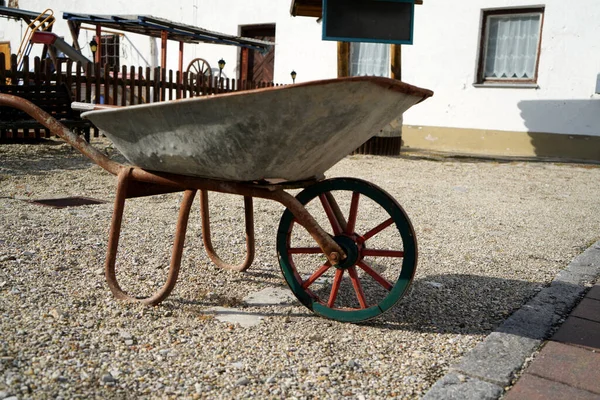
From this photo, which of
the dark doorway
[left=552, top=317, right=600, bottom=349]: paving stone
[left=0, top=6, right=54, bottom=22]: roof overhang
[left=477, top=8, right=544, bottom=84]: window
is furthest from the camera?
the dark doorway

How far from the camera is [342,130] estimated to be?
2.15 metres

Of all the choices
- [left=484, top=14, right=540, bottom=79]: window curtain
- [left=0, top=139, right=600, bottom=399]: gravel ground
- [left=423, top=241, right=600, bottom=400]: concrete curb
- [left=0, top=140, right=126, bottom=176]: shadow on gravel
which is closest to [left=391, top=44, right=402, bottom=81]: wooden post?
[left=484, top=14, right=540, bottom=79]: window curtain

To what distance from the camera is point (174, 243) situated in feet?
8.32

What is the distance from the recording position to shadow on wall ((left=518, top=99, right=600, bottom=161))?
9.58m

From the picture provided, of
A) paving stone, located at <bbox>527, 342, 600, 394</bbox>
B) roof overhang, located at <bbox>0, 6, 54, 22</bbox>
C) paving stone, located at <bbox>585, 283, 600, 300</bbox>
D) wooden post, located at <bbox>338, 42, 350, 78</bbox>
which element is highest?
roof overhang, located at <bbox>0, 6, 54, 22</bbox>

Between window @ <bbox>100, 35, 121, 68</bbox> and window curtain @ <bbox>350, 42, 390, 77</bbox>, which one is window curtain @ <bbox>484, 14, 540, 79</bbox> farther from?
window @ <bbox>100, 35, 121, 68</bbox>

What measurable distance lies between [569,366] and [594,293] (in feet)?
3.25

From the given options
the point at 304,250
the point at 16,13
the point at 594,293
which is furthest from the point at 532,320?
the point at 16,13

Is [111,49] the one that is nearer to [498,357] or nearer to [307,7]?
[307,7]

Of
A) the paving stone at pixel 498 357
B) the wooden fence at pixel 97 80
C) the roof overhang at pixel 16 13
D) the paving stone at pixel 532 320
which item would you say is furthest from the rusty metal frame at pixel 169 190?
the roof overhang at pixel 16 13

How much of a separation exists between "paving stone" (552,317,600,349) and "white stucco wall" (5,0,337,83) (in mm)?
9815

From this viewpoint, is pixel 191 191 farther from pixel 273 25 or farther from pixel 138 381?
pixel 273 25

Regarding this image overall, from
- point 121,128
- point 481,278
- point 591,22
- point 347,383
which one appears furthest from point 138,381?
point 591,22

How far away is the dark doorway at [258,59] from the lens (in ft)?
43.3
